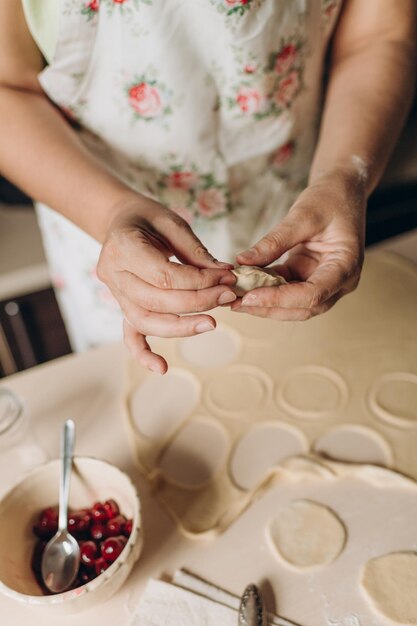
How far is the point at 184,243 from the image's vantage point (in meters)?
0.65

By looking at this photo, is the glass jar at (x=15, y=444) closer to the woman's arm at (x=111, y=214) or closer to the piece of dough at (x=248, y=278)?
the woman's arm at (x=111, y=214)

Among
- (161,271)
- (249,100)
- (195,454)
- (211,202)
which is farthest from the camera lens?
(211,202)

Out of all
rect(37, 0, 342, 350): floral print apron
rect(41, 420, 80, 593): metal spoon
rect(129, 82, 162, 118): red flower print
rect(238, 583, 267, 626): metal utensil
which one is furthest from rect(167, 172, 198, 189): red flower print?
rect(238, 583, 267, 626): metal utensil

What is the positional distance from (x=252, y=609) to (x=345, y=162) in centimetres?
61

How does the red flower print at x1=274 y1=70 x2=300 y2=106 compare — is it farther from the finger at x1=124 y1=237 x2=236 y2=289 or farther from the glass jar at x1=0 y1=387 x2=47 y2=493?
the glass jar at x1=0 y1=387 x2=47 y2=493

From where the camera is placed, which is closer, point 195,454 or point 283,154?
point 195,454

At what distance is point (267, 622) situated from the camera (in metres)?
0.60

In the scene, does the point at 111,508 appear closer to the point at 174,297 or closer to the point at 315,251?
the point at 174,297

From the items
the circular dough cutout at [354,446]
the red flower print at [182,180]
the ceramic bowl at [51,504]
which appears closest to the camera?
the ceramic bowl at [51,504]

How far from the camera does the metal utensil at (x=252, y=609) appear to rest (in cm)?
59

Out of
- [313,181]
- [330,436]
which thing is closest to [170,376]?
[330,436]

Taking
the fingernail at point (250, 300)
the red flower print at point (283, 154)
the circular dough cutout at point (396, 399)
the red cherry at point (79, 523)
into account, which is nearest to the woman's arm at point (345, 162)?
the fingernail at point (250, 300)

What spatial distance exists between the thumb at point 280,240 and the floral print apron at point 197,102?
341 mm

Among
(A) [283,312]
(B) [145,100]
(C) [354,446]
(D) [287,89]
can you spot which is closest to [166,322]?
(A) [283,312]
